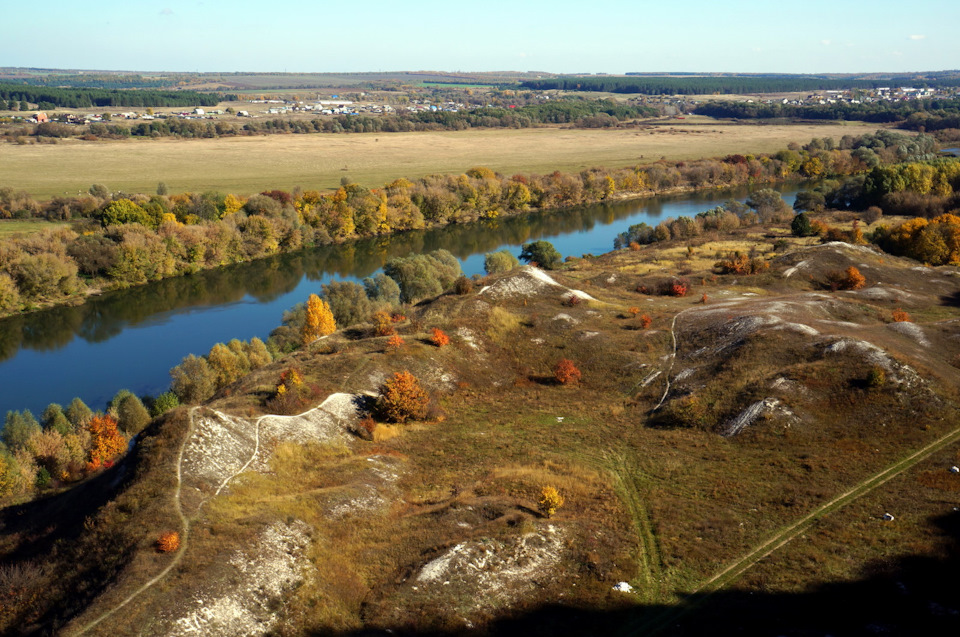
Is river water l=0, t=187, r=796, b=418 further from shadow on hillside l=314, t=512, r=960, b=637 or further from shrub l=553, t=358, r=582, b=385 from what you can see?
shadow on hillside l=314, t=512, r=960, b=637

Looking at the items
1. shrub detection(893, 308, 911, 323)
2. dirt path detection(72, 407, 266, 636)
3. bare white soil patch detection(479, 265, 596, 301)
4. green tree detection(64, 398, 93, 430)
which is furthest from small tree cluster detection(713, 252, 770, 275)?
green tree detection(64, 398, 93, 430)

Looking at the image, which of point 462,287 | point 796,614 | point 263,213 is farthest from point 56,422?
point 263,213

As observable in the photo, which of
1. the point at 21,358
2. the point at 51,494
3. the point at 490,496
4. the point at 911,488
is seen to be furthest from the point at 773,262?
the point at 21,358

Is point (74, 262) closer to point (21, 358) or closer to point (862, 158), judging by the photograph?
point (21, 358)

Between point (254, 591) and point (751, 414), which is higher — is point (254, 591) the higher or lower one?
the lower one

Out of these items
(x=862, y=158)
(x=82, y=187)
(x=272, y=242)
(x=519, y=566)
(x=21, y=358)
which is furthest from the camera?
(x=862, y=158)

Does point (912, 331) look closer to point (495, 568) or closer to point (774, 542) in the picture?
point (774, 542)
